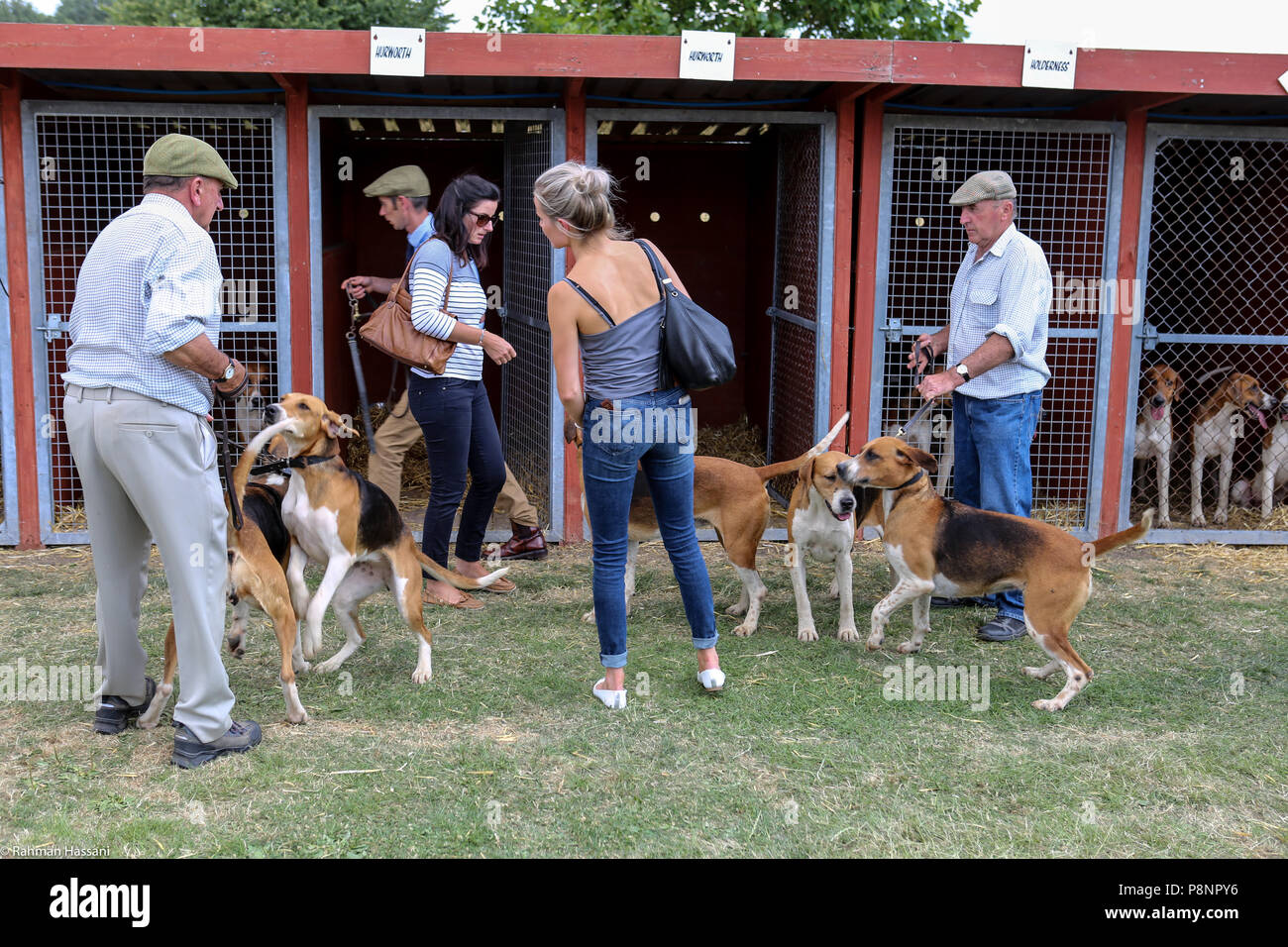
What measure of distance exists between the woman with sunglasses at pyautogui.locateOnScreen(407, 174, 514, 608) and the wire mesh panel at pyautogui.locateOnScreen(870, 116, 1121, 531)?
2492 mm

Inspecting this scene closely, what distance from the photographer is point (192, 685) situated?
391 cm

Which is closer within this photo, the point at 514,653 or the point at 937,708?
the point at 937,708

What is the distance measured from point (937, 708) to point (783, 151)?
4842 mm

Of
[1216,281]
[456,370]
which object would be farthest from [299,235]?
[1216,281]

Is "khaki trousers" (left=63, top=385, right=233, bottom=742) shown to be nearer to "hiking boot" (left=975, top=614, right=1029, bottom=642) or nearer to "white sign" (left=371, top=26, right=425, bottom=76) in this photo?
"white sign" (left=371, top=26, right=425, bottom=76)

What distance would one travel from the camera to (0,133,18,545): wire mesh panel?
672 centimetres

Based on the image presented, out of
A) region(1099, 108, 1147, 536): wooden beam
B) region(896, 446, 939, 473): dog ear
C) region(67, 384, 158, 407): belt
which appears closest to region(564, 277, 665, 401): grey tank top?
region(67, 384, 158, 407): belt

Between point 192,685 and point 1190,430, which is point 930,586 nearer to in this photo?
point 192,685

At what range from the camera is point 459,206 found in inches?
219

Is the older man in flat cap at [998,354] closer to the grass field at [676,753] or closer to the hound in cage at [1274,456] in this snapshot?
the grass field at [676,753]

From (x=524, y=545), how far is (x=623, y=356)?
297cm

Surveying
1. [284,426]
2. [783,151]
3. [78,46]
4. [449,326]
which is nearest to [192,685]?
[284,426]

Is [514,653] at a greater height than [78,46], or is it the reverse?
[78,46]

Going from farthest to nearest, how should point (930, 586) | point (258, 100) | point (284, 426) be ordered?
point (258, 100), point (930, 586), point (284, 426)
